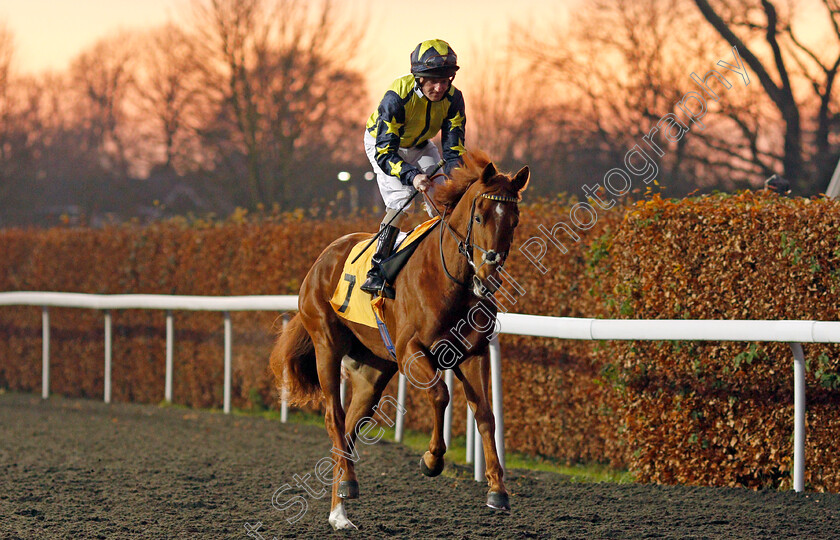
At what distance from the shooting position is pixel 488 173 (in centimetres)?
375

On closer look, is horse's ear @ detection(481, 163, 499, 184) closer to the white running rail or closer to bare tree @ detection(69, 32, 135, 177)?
the white running rail

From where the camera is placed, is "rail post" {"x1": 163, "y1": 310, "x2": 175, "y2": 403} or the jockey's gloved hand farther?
"rail post" {"x1": 163, "y1": 310, "x2": 175, "y2": 403}

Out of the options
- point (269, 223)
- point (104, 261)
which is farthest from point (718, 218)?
point (104, 261)

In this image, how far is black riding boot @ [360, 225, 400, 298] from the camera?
4348mm

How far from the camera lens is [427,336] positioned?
13.0ft

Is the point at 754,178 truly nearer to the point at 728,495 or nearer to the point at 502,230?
the point at 728,495

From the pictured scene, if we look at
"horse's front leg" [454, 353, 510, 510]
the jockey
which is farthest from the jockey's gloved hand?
"horse's front leg" [454, 353, 510, 510]

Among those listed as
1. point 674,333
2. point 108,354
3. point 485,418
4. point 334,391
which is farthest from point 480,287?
point 108,354

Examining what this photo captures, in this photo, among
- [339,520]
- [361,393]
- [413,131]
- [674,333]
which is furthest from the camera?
[674,333]

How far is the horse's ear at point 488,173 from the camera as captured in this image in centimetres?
373

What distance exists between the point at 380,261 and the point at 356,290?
1.19 ft

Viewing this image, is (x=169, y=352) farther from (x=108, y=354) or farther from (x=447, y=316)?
(x=447, y=316)

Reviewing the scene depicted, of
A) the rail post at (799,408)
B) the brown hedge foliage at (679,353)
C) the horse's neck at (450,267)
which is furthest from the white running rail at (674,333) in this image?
the horse's neck at (450,267)

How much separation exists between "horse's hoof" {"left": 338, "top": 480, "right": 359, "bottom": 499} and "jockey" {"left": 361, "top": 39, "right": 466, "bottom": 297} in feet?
3.09
